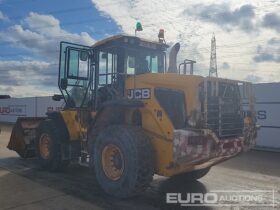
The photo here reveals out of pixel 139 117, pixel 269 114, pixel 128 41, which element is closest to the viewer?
pixel 139 117

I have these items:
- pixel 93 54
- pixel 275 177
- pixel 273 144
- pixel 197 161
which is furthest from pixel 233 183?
pixel 273 144

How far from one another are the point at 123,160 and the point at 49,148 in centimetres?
327

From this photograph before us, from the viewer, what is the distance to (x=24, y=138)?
10664mm

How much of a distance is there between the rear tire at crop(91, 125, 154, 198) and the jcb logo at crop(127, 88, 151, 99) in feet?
2.14

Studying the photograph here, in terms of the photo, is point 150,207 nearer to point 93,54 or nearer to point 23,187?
point 23,187

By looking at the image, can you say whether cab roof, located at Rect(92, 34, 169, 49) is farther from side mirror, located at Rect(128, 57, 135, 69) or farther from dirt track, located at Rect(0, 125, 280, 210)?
dirt track, located at Rect(0, 125, 280, 210)

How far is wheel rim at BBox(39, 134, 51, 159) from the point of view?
9.34 metres

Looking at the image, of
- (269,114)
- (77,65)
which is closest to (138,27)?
(77,65)

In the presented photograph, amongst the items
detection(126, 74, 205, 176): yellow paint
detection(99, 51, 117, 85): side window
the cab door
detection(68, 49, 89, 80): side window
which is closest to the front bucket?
the cab door

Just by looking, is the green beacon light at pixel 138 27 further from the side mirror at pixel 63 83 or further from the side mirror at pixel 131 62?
the side mirror at pixel 63 83

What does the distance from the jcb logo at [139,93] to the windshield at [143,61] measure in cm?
65

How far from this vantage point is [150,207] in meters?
6.24

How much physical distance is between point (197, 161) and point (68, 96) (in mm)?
4284

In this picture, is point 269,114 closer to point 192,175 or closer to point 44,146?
point 192,175
